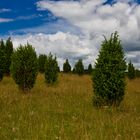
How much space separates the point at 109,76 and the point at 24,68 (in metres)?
9.58

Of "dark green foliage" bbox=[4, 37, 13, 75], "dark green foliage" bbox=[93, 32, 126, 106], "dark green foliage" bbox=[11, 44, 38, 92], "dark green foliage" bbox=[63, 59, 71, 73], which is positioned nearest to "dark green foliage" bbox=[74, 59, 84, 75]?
"dark green foliage" bbox=[63, 59, 71, 73]

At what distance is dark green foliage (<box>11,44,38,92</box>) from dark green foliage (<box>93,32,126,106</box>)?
874 cm

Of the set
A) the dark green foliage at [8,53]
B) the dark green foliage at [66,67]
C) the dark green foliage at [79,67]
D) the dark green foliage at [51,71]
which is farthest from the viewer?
the dark green foliage at [66,67]

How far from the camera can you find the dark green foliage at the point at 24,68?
24625 mm

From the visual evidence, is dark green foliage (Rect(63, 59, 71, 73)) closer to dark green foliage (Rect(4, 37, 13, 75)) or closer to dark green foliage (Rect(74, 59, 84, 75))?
dark green foliage (Rect(74, 59, 84, 75))

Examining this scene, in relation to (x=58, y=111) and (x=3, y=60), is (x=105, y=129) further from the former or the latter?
(x=3, y=60)

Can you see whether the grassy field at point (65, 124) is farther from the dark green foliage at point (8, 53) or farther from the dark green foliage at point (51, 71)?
the dark green foliage at point (8, 53)

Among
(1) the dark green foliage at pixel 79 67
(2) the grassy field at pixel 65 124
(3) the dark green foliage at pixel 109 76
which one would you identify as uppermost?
(1) the dark green foliage at pixel 79 67

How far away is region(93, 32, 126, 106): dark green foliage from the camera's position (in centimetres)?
1627

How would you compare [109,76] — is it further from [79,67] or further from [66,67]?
[66,67]

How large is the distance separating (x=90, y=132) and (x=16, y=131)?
6.65ft

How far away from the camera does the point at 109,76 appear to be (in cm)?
1650

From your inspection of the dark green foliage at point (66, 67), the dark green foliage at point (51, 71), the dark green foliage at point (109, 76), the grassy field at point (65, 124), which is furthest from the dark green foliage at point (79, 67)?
the grassy field at point (65, 124)

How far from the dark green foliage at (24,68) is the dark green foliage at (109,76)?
8742 millimetres
